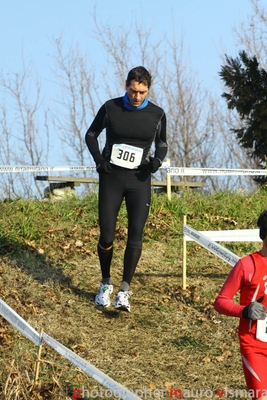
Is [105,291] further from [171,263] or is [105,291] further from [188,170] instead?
[188,170]

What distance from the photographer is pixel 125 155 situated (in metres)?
8.29

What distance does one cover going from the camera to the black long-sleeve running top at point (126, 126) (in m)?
8.32

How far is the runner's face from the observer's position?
8.05m

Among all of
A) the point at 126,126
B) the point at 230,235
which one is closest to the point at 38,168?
the point at 230,235

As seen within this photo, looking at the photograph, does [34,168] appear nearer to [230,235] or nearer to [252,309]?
[230,235]

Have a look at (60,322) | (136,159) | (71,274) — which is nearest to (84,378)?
(60,322)

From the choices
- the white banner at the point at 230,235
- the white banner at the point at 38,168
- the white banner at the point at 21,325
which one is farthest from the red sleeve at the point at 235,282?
the white banner at the point at 38,168

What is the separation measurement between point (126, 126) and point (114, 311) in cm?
204

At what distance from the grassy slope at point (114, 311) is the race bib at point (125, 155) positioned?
1.68 metres

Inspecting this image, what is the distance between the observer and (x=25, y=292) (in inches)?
362

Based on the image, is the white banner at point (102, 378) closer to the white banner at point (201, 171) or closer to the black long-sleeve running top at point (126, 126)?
the black long-sleeve running top at point (126, 126)

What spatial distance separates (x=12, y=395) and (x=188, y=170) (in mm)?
8010

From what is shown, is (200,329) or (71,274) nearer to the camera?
(200,329)

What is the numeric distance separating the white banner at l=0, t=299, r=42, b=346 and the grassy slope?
37 centimetres
